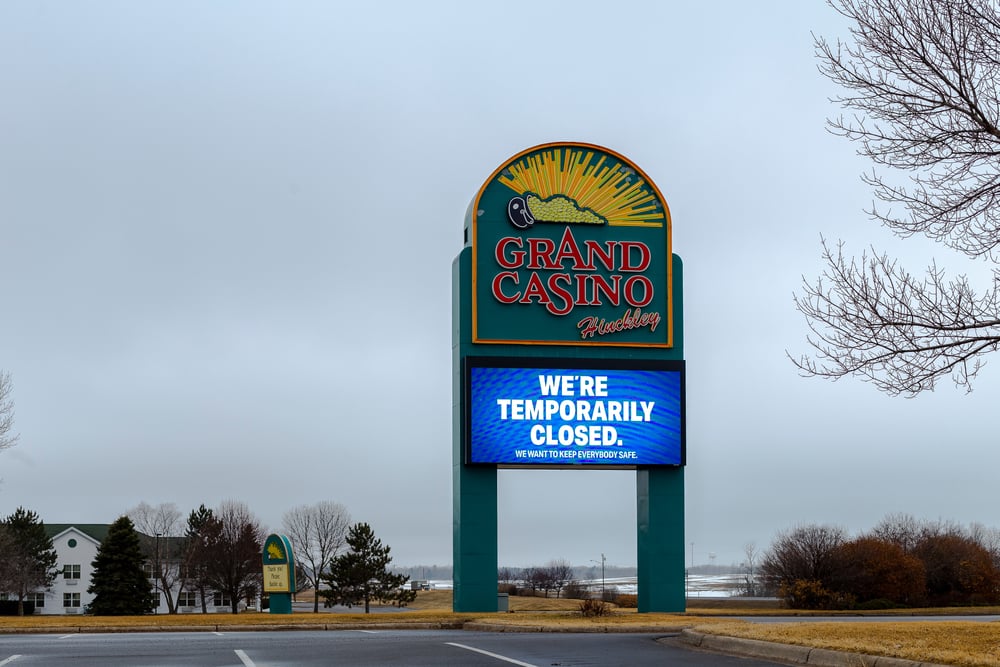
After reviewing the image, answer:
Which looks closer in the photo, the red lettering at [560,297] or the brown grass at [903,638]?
the brown grass at [903,638]

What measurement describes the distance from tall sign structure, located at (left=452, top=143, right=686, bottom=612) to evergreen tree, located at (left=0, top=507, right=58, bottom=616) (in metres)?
52.8

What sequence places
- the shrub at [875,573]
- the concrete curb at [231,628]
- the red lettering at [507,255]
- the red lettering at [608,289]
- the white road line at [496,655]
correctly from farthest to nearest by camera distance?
the shrub at [875,573] < the red lettering at [608,289] < the red lettering at [507,255] < the concrete curb at [231,628] < the white road line at [496,655]

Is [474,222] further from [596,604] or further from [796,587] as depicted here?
[796,587]

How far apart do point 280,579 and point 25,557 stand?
51127 mm

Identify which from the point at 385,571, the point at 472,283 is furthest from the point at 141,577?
Result: the point at 472,283

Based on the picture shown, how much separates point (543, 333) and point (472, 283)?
7.99 ft

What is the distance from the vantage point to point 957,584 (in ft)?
168

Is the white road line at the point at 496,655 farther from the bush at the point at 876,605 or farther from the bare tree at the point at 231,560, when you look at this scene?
the bare tree at the point at 231,560

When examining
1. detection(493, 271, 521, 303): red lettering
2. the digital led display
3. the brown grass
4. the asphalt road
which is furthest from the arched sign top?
the brown grass

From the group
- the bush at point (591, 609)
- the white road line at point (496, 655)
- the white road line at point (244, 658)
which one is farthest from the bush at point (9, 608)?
the white road line at point (496, 655)

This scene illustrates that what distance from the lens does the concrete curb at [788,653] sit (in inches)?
537

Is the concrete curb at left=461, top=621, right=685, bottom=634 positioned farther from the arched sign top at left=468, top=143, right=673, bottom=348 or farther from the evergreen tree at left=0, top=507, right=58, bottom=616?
the evergreen tree at left=0, top=507, right=58, bottom=616

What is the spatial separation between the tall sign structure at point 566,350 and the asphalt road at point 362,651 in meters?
10.2

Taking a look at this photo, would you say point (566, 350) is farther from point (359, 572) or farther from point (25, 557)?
point (25, 557)
